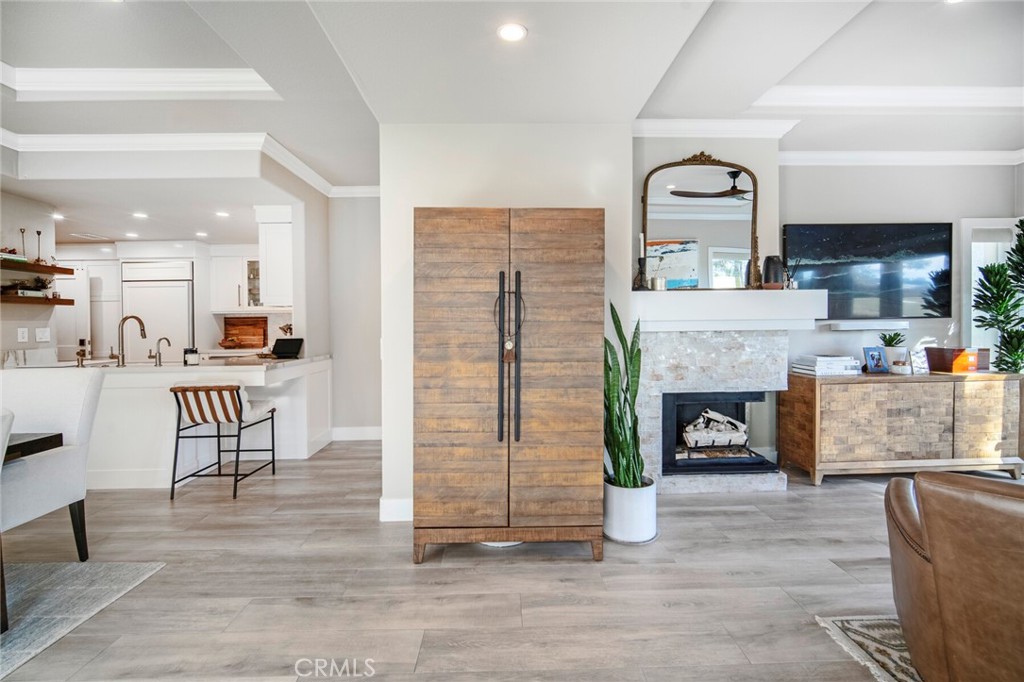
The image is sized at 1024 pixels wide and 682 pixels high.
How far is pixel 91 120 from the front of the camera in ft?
10.5

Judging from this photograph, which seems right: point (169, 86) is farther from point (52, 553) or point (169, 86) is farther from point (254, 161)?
point (52, 553)

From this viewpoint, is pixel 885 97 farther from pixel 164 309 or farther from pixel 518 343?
pixel 164 309

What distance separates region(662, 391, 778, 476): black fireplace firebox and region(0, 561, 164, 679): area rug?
3.12 m

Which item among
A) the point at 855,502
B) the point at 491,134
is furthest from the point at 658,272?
the point at 855,502

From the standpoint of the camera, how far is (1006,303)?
3.64 metres

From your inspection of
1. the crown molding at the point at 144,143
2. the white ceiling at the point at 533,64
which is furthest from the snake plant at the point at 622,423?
the crown molding at the point at 144,143

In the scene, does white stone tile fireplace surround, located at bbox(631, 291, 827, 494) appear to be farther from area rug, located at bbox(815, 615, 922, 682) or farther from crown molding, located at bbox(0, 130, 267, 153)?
crown molding, located at bbox(0, 130, 267, 153)

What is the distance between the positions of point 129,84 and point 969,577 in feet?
14.6

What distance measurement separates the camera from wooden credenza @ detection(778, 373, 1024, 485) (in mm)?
3340

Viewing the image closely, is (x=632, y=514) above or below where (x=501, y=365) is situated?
below

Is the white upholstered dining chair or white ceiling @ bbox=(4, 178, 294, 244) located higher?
white ceiling @ bbox=(4, 178, 294, 244)

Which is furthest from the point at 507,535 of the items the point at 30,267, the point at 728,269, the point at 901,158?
the point at 30,267

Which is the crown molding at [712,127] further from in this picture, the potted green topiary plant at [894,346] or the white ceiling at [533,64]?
the potted green topiary plant at [894,346]

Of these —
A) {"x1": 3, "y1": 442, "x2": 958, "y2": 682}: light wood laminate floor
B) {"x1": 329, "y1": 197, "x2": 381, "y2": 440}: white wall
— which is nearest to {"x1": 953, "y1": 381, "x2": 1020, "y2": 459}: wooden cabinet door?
{"x1": 3, "y1": 442, "x2": 958, "y2": 682}: light wood laminate floor
